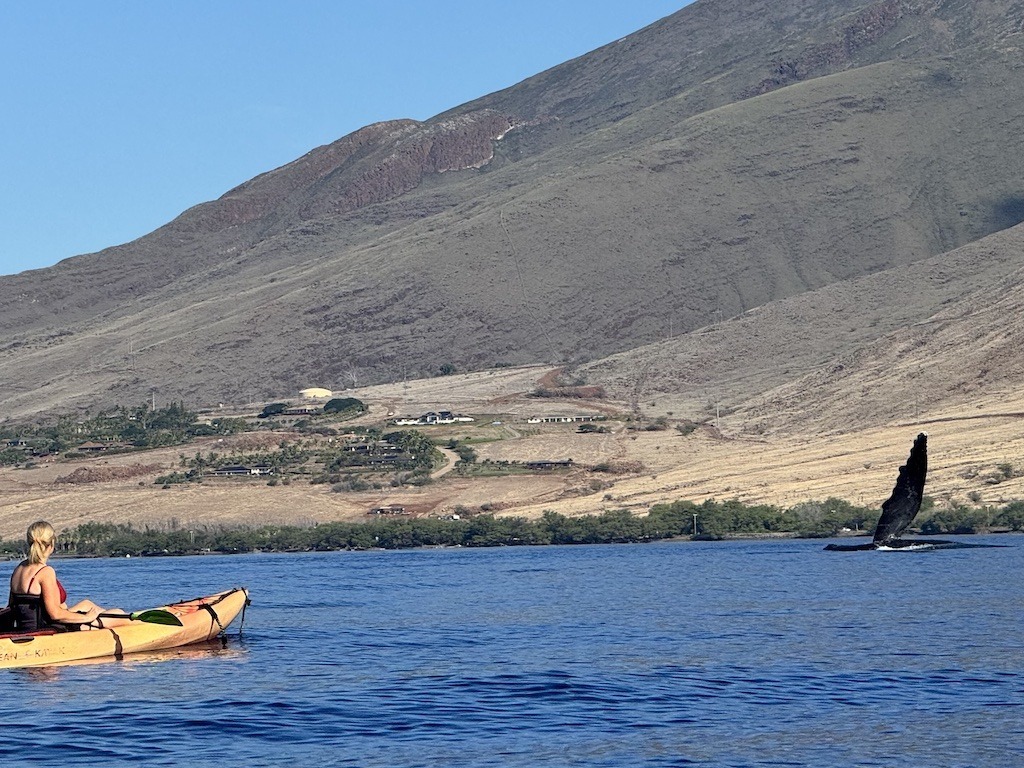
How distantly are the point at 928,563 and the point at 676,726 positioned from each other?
147 ft

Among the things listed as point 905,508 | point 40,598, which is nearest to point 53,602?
point 40,598

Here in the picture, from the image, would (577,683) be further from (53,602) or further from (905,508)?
(905,508)

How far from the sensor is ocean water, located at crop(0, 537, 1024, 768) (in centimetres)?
3117

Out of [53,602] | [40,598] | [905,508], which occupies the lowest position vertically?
[53,602]

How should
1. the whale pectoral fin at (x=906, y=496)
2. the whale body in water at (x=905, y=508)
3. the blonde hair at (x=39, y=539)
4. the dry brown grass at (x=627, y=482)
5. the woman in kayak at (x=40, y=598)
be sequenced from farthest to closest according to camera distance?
the dry brown grass at (x=627, y=482) < the whale body in water at (x=905, y=508) < the whale pectoral fin at (x=906, y=496) < the woman in kayak at (x=40, y=598) < the blonde hair at (x=39, y=539)

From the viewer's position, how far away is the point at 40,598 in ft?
134

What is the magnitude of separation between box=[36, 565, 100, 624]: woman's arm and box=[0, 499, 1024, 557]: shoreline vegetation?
75189mm

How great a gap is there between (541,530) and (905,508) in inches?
1721

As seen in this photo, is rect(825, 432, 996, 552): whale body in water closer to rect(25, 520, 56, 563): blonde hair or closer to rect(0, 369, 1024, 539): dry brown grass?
rect(0, 369, 1024, 539): dry brown grass

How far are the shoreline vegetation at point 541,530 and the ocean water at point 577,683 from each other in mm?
44151

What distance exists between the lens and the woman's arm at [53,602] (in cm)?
4012

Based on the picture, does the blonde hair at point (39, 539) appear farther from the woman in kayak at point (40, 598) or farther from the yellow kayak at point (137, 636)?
the yellow kayak at point (137, 636)

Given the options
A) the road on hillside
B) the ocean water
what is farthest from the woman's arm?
the road on hillside

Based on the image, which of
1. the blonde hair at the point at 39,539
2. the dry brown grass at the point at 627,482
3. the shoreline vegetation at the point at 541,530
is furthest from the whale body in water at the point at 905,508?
the blonde hair at the point at 39,539
